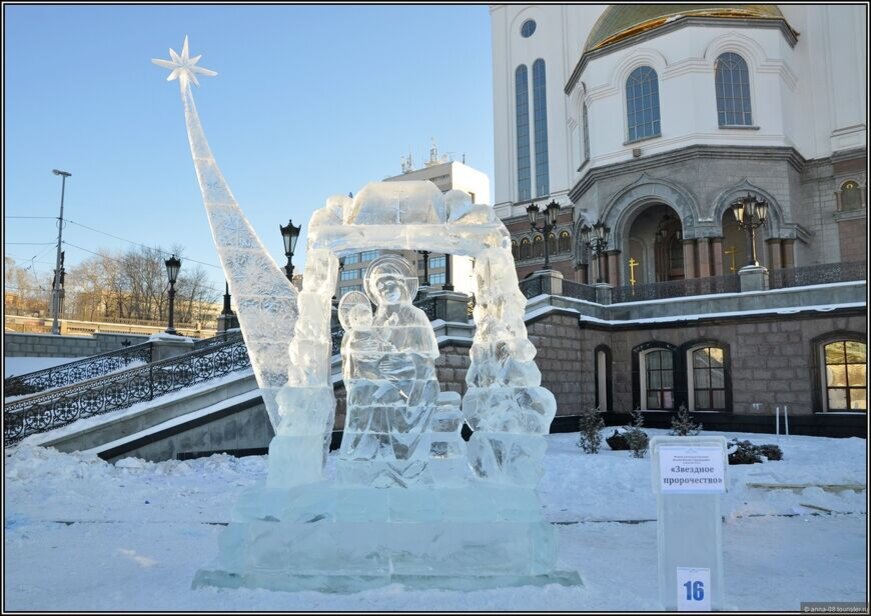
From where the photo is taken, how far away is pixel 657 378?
73.7 feet

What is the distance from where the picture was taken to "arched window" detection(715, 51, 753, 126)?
86.7 ft

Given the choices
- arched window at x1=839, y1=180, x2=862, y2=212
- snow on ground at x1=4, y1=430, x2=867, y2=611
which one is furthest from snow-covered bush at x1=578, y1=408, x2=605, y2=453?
arched window at x1=839, y1=180, x2=862, y2=212

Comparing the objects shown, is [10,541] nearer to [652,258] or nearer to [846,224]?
[652,258]

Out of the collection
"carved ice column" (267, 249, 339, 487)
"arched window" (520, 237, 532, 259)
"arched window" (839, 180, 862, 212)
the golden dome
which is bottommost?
"carved ice column" (267, 249, 339, 487)

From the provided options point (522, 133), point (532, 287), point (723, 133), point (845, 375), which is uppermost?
point (522, 133)

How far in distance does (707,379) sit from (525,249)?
572 inches

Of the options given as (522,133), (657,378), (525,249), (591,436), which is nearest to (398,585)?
(591,436)

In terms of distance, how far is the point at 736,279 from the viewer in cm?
2133

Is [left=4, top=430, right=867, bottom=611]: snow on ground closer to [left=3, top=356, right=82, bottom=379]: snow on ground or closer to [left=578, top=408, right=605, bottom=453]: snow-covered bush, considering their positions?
[left=578, top=408, right=605, bottom=453]: snow-covered bush

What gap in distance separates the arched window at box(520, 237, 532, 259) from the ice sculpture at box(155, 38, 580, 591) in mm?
27816

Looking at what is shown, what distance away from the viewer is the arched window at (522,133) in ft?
117

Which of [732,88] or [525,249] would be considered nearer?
[732,88]

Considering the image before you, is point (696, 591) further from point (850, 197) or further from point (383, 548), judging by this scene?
point (850, 197)

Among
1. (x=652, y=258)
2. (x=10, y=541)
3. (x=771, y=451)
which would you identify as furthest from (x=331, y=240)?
(x=652, y=258)
